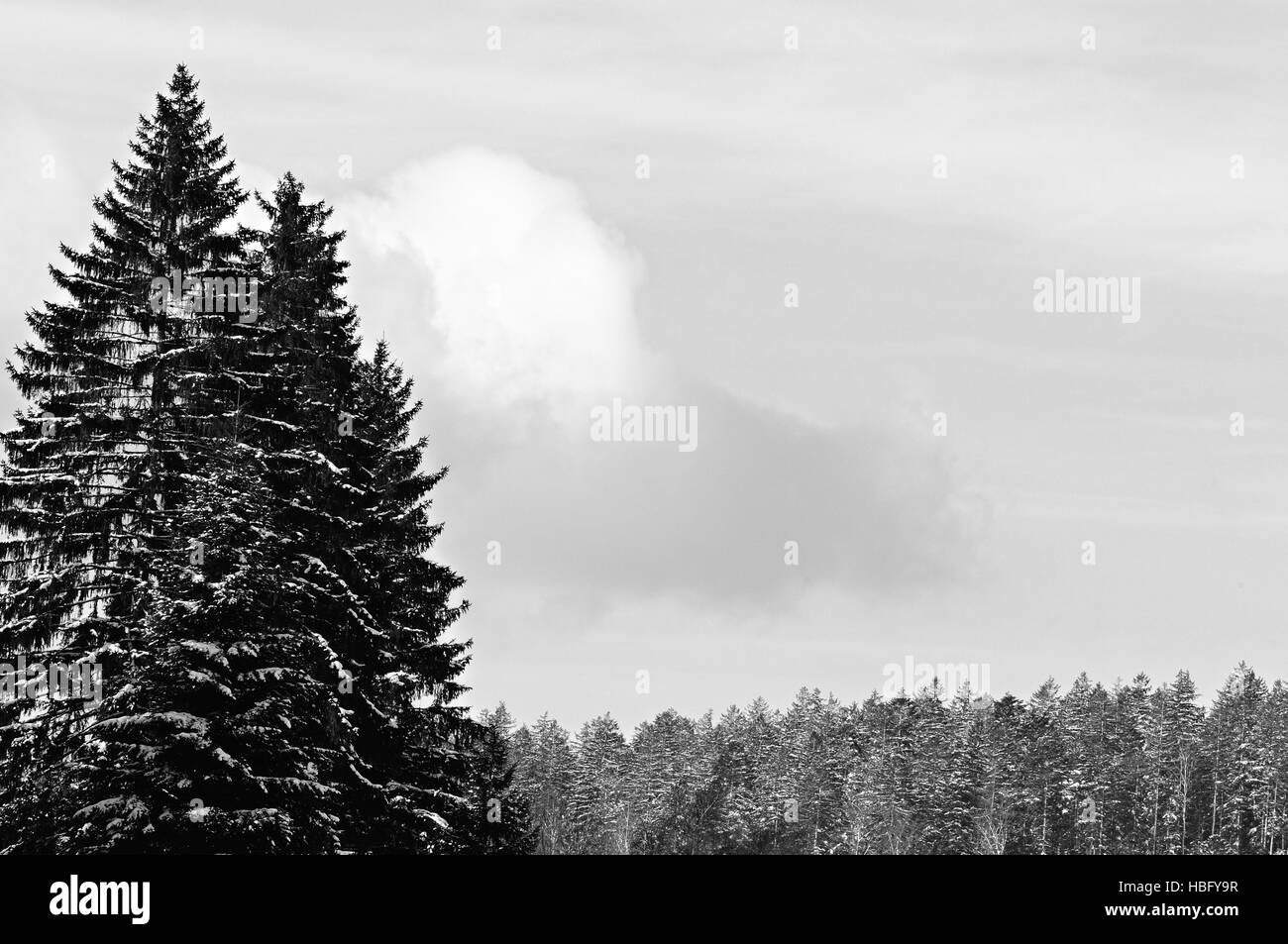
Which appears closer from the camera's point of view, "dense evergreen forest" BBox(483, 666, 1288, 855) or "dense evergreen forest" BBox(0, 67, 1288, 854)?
"dense evergreen forest" BBox(0, 67, 1288, 854)

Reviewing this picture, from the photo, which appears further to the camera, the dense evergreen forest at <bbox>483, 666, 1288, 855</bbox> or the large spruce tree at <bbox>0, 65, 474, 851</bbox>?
the dense evergreen forest at <bbox>483, 666, 1288, 855</bbox>

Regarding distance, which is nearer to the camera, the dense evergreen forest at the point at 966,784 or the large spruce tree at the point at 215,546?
the large spruce tree at the point at 215,546

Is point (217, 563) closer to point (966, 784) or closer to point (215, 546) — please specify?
point (215, 546)

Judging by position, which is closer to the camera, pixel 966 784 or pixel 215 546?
pixel 215 546

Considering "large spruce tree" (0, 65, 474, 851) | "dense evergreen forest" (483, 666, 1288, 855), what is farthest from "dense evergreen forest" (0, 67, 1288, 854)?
"dense evergreen forest" (483, 666, 1288, 855)

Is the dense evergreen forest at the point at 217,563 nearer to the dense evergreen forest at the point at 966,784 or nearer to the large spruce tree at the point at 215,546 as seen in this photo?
the large spruce tree at the point at 215,546

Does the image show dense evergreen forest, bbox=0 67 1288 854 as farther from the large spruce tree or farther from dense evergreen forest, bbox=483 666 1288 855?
dense evergreen forest, bbox=483 666 1288 855


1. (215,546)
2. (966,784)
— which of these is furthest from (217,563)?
(966,784)

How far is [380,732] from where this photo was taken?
36219 millimetres

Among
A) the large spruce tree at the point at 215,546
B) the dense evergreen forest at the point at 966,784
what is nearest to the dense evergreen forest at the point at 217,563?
the large spruce tree at the point at 215,546

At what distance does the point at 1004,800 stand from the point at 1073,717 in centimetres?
2716
